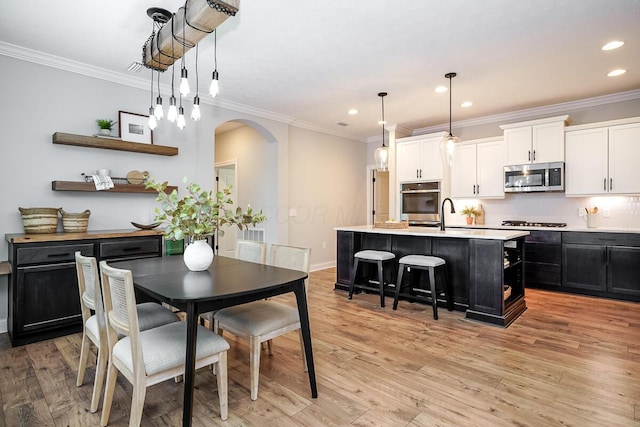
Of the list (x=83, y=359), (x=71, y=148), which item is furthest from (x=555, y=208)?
(x=71, y=148)

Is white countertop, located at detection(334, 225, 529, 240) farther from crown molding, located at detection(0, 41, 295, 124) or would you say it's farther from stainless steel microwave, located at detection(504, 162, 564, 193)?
crown molding, located at detection(0, 41, 295, 124)

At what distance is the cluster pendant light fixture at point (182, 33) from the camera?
2150 millimetres

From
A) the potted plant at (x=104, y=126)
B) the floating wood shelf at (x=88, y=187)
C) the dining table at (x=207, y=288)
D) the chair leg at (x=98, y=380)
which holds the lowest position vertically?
the chair leg at (x=98, y=380)

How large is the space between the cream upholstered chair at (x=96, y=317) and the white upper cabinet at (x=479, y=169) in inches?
191

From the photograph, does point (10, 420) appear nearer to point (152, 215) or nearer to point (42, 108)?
point (152, 215)

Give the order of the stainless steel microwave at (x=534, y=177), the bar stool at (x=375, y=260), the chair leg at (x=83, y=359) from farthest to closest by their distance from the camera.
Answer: the stainless steel microwave at (x=534, y=177)
the bar stool at (x=375, y=260)
the chair leg at (x=83, y=359)

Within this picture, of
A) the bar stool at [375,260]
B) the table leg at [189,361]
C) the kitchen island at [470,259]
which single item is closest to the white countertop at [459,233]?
the kitchen island at [470,259]

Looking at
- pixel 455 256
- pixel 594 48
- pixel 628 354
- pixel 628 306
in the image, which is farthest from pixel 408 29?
pixel 628 306

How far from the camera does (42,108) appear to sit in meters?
3.40

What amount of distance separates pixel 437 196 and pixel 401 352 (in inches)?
141

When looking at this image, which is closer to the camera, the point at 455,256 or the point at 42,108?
the point at 42,108

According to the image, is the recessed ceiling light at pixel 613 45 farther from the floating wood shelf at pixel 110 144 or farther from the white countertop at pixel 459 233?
the floating wood shelf at pixel 110 144

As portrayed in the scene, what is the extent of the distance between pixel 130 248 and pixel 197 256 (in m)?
1.55

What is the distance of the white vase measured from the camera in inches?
89.8
